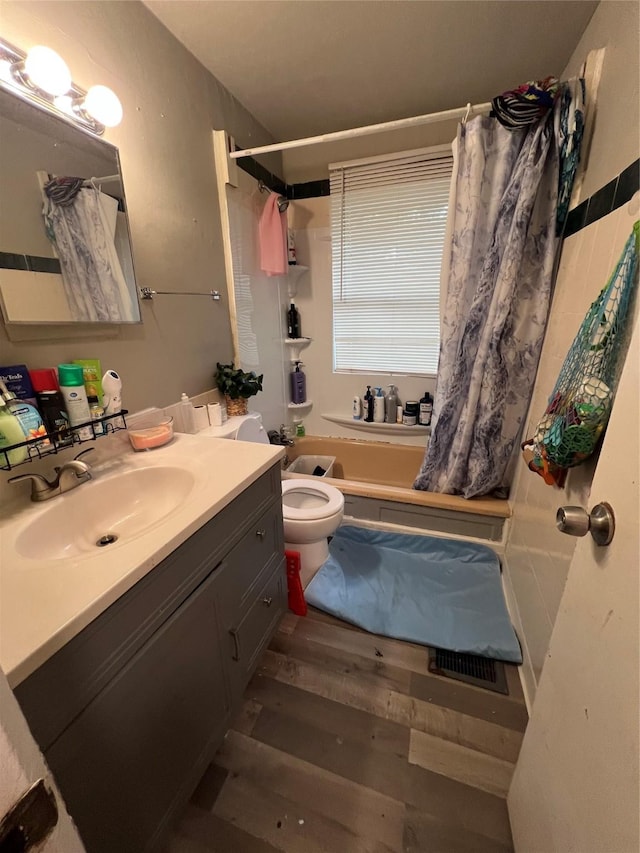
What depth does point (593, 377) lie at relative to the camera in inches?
34.7

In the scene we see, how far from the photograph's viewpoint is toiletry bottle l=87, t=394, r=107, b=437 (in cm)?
105

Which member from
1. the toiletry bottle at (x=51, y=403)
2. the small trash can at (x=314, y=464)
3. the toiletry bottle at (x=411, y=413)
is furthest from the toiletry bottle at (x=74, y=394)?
the toiletry bottle at (x=411, y=413)

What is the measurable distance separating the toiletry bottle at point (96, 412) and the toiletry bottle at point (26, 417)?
5.6 inches

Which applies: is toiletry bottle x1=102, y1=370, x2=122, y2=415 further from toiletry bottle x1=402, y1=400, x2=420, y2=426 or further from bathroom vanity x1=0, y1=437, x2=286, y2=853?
toiletry bottle x1=402, y1=400, x2=420, y2=426

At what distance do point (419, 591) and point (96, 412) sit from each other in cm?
156

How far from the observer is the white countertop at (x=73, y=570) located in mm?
544

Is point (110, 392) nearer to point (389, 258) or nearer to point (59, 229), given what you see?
point (59, 229)

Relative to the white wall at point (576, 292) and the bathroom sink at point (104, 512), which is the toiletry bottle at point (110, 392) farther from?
the white wall at point (576, 292)

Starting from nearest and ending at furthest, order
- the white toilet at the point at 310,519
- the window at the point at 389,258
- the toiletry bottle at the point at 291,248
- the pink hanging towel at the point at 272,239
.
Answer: the white toilet at the point at 310,519 < the pink hanging towel at the point at 272,239 < the window at the point at 389,258 < the toiletry bottle at the point at 291,248

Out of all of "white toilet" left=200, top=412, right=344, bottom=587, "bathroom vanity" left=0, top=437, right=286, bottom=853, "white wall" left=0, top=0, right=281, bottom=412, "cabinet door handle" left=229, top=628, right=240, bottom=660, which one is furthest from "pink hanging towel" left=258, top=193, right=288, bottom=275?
"cabinet door handle" left=229, top=628, right=240, bottom=660

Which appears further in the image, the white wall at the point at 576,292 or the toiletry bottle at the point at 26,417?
the white wall at the point at 576,292

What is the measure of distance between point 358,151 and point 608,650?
2.63 meters

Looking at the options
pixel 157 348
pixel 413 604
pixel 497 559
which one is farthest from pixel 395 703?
pixel 157 348

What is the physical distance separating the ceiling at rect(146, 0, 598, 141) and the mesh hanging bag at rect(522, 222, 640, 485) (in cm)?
124
